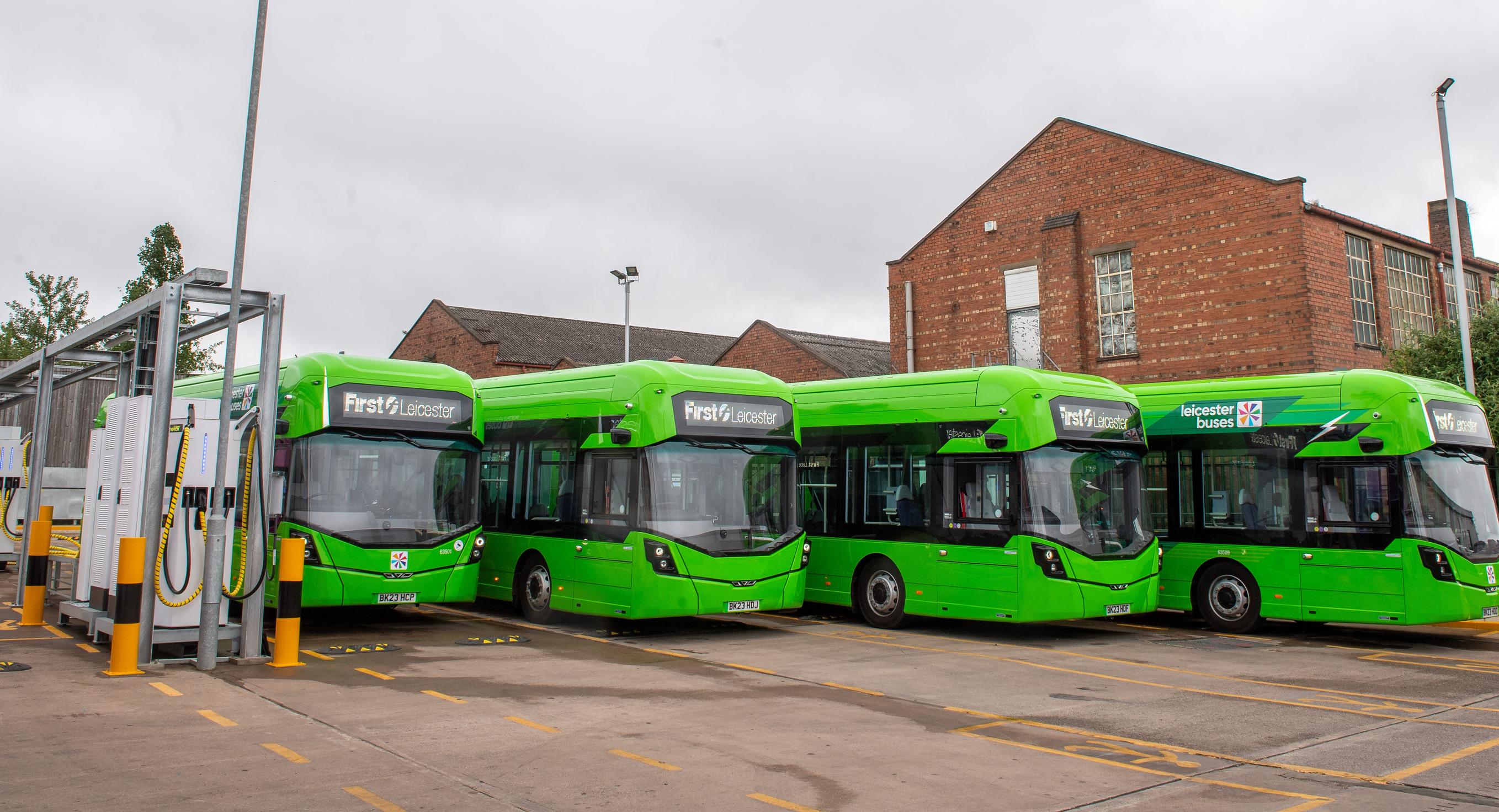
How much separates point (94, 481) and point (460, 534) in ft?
12.9

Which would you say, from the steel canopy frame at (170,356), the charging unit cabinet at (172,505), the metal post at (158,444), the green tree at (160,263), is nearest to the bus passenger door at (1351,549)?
the steel canopy frame at (170,356)

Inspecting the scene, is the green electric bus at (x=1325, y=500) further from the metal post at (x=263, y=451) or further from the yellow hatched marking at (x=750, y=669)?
the metal post at (x=263, y=451)

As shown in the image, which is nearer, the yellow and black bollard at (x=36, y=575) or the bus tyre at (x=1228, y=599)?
the yellow and black bollard at (x=36, y=575)

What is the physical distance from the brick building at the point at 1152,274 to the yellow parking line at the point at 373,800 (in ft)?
70.1

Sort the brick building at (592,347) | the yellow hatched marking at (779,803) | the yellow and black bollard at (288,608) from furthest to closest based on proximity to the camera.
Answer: the brick building at (592,347) → the yellow and black bollard at (288,608) → the yellow hatched marking at (779,803)

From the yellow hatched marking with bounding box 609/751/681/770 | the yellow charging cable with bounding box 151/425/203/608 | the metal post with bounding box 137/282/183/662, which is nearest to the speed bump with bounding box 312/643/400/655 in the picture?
the yellow charging cable with bounding box 151/425/203/608

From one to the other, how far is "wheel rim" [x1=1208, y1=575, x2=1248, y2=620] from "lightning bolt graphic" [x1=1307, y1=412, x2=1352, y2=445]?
6.70ft

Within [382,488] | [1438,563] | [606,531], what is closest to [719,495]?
[606,531]

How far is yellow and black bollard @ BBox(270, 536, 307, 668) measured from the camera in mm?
10750

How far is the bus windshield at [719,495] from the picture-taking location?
13156 millimetres

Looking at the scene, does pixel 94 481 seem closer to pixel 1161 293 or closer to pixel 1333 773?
pixel 1333 773

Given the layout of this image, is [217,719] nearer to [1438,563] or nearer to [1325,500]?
[1325,500]

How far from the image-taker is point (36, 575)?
13.4m

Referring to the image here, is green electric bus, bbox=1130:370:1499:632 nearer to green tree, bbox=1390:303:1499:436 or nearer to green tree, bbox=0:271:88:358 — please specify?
green tree, bbox=1390:303:1499:436
